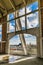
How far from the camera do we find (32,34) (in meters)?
7.00

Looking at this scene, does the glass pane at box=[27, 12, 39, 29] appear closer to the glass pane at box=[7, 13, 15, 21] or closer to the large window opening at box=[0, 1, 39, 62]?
the large window opening at box=[0, 1, 39, 62]

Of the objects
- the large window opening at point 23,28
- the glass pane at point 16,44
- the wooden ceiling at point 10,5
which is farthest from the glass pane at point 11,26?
the wooden ceiling at point 10,5

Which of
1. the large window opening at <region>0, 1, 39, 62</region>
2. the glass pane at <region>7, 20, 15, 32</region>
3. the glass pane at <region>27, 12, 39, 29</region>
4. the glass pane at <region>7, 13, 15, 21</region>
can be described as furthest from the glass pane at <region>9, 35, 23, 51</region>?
the glass pane at <region>7, 13, 15, 21</region>

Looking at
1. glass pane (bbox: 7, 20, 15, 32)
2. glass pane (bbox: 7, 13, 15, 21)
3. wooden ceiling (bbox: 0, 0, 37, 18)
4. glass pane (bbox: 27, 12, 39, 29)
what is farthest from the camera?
glass pane (bbox: 7, 13, 15, 21)

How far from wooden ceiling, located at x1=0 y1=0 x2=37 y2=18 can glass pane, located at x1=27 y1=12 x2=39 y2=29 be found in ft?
2.63

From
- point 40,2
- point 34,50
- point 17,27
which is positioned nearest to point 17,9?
point 17,27

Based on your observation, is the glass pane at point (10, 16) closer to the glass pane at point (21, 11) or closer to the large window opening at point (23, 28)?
the large window opening at point (23, 28)

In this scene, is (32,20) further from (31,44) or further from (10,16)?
(10,16)

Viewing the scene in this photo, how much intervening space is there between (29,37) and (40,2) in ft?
6.77

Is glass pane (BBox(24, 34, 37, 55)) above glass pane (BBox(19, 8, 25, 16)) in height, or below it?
below

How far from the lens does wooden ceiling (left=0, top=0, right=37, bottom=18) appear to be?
25.1 feet

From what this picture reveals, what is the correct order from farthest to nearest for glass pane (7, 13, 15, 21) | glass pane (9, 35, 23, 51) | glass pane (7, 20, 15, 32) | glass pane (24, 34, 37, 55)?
glass pane (7, 13, 15, 21) → glass pane (7, 20, 15, 32) → glass pane (9, 35, 23, 51) → glass pane (24, 34, 37, 55)

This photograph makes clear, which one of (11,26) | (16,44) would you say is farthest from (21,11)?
(16,44)

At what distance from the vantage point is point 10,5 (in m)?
8.43
